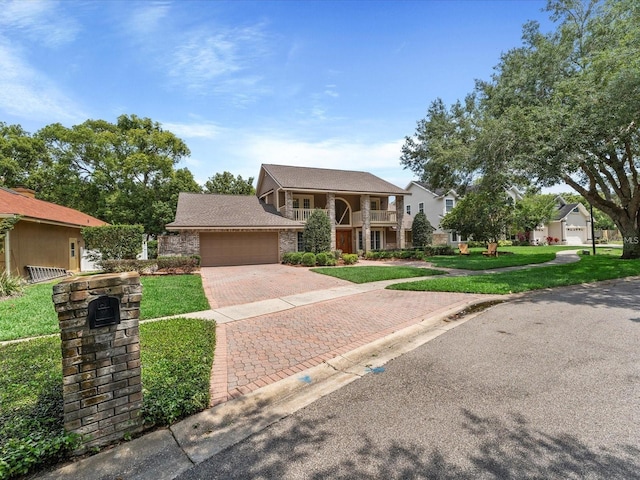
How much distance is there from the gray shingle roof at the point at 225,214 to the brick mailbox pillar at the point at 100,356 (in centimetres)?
1627

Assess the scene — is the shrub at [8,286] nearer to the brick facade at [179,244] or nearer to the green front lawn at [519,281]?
the brick facade at [179,244]

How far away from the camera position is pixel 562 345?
480 centimetres

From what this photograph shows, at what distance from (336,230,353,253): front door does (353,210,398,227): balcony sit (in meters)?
1.17

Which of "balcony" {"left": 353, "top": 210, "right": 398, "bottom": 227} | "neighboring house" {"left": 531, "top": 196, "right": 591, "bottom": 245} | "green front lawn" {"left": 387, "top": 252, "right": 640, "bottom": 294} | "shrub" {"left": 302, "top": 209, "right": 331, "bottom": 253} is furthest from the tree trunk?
"neighboring house" {"left": 531, "top": 196, "right": 591, "bottom": 245}

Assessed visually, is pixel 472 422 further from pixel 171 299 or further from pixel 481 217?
pixel 481 217

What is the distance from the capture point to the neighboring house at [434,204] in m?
33.6

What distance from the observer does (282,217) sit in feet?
72.2

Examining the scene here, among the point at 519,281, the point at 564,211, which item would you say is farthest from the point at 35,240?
the point at 564,211

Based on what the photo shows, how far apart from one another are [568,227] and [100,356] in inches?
1970

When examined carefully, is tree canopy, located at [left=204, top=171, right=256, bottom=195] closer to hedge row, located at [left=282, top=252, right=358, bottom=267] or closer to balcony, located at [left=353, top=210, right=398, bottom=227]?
balcony, located at [left=353, top=210, right=398, bottom=227]

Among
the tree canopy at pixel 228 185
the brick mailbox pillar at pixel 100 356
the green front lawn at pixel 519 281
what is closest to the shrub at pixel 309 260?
the green front lawn at pixel 519 281

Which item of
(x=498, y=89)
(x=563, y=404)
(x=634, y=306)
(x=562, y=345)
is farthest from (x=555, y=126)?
(x=563, y=404)

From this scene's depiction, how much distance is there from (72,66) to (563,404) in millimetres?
13422

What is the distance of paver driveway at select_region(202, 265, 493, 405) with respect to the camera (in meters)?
4.11
